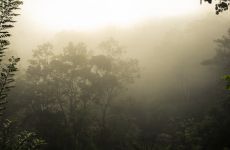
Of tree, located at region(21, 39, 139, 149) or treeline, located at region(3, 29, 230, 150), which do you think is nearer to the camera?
treeline, located at region(3, 29, 230, 150)

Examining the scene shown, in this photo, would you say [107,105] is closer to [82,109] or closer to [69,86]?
[82,109]

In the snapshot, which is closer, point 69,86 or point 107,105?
point 69,86

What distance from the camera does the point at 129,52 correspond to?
3039 inches

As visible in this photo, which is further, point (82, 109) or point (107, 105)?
point (107, 105)

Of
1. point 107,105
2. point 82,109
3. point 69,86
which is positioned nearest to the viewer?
point 69,86

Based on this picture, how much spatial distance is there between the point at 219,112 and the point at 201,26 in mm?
39119

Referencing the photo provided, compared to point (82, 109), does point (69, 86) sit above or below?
above

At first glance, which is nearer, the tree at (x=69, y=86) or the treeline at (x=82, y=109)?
the treeline at (x=82, y=109)

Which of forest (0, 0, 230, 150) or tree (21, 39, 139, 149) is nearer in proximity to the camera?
forest (0, 0, 230, 150)

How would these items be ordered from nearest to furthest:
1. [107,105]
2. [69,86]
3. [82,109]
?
[69,86] < [82,109] < [107,105]

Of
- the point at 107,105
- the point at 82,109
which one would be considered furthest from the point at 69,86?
the point at 107,105

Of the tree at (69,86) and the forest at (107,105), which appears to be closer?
the forest at (107,105)

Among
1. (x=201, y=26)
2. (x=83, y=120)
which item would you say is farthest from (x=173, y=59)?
(x=83, y=120)

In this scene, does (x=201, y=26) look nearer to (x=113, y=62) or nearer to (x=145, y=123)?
(x=145, y=123)
